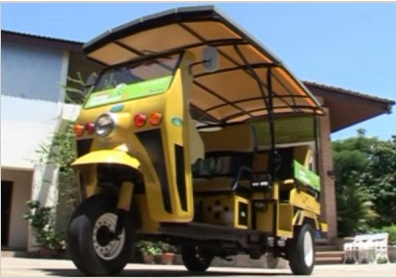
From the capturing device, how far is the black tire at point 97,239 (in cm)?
451

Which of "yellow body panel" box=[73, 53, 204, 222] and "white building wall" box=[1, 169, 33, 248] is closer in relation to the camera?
"yellow body panel" box=[73, 53, 204, 222]

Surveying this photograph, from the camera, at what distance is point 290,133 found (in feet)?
27.1

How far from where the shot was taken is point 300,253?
6727 millimetres

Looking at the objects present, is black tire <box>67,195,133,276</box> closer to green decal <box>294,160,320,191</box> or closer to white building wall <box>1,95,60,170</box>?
green decal <box>294,160,320,191</box>

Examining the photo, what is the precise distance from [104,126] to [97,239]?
1009 mm

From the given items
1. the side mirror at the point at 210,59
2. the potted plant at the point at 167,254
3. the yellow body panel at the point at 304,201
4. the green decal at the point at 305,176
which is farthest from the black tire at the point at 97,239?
the potted plant at the point at 167,254

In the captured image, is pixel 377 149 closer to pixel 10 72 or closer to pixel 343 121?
pixel 343 121

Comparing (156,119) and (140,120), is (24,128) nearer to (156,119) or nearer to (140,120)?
(140,120)

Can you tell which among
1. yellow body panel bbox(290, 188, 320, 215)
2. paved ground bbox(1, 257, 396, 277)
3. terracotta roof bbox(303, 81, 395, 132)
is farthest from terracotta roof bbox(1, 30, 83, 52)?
yellow body panel bbox(290, 188, 320, 215)

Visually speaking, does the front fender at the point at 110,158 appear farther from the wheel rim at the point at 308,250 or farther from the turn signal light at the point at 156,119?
the wheel rim at the point at 308,250

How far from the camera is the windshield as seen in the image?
5132 millimetres

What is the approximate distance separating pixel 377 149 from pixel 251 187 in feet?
74.0

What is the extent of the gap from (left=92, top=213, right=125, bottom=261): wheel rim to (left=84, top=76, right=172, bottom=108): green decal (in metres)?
1.15

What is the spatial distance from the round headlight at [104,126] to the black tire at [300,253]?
9.87 ft
